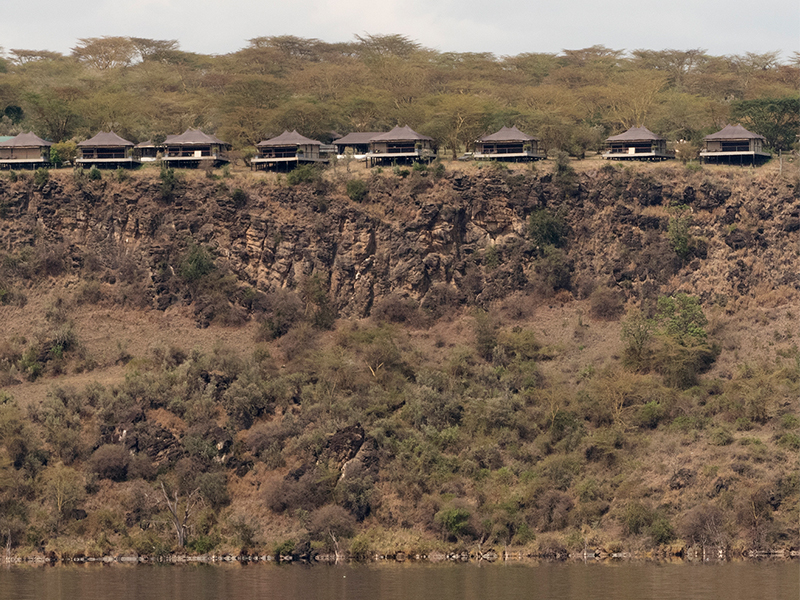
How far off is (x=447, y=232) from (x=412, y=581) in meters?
36.9

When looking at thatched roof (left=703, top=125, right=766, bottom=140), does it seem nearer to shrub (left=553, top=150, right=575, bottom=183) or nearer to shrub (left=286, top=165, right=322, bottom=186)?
shrub (left=553, top=150, right=575, bottom=183)


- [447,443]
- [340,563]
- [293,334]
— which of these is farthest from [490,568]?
[293,334]

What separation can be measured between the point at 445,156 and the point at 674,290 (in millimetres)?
20097

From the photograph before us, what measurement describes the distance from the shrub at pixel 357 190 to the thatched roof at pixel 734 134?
23666mm

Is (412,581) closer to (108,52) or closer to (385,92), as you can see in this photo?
(385,92)

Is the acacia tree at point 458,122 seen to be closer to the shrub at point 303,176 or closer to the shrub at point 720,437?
the shrub at point 303,176

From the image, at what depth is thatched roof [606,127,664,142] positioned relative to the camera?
348 ft

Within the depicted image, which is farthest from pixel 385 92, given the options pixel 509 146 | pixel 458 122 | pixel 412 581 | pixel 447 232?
pixel 412 581

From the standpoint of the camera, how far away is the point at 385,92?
11981 cm

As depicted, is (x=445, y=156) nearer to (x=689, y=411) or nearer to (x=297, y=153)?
(x=297, y=153)

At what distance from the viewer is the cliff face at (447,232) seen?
99875 mm

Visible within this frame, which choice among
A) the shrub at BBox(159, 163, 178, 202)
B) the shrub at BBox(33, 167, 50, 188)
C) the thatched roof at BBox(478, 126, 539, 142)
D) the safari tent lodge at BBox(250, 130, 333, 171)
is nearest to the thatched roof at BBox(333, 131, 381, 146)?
the safari tent lodge at BBox(250, 130, 333, 171)

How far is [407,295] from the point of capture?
100 meters

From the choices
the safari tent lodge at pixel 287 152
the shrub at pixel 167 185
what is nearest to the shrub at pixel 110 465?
the shrub at pixel 167 185
